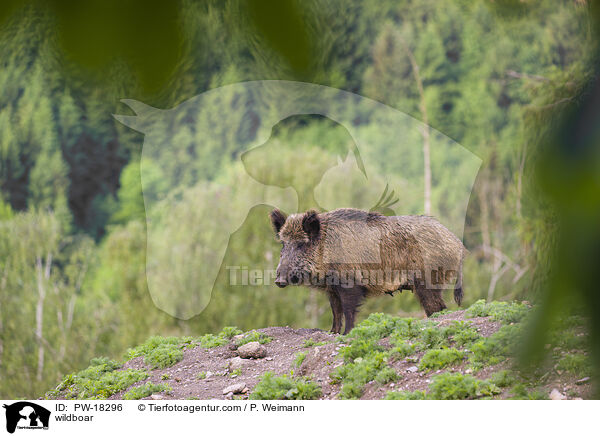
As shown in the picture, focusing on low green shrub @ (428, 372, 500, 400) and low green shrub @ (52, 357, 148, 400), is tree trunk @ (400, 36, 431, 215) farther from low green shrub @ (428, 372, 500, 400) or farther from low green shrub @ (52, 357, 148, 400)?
low green shrub @ (428, 372, 500, 400)

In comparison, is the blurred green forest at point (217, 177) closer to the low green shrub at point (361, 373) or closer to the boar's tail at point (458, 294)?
the boar's tail at point (458, 294)

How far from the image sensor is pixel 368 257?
536cm

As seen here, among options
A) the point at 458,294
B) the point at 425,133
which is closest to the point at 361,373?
the point at 458,294

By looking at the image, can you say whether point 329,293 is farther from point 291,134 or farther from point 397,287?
point 291,134

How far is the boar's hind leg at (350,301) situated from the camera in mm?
5312

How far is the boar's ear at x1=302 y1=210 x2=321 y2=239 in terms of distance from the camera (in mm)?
5375

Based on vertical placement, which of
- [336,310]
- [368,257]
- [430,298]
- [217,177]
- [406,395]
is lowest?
[406,395]

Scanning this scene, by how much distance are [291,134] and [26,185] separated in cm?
569

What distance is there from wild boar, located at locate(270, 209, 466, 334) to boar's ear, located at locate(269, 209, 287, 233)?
0.12 metres

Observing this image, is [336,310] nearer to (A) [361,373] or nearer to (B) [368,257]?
(B) [368,257]

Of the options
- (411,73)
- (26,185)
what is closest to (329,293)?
(411,73)

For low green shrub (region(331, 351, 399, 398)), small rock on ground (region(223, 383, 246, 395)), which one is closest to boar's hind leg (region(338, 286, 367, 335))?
low green shrub (region(331, 351, 399, 398))

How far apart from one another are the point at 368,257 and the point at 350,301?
1.30 feet
